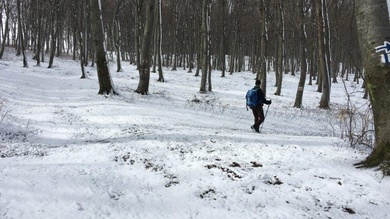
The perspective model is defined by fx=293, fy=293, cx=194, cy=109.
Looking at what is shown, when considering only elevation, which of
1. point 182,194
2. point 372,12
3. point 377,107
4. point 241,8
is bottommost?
point 182,194

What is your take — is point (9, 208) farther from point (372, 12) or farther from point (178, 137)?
point (372, 12)

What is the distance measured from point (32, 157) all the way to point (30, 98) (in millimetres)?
7990

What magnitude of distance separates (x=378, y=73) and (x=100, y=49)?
1062 centimetres

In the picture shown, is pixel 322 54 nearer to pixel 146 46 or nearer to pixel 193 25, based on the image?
pixel 146 46

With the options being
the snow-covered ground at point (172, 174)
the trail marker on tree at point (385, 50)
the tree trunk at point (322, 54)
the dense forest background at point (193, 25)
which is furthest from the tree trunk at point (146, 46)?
the dense forest background at point (193, 25)

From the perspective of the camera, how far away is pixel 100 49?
12422 millimetres

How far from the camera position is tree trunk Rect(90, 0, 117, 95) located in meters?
12.4

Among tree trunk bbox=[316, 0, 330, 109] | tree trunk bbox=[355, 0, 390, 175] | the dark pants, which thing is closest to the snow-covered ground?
tree trunk bbox=[355, 0, 390, 175]

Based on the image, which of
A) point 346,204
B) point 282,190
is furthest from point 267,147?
point 346,204

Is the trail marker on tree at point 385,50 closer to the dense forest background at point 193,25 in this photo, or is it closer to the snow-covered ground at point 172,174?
the snow-covered ground at point 172,174

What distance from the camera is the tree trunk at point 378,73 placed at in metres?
4.51

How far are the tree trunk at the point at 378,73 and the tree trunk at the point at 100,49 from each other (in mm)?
10199

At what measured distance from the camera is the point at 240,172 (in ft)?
16.5

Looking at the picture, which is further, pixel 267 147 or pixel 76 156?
pixel 267 147
